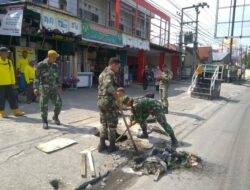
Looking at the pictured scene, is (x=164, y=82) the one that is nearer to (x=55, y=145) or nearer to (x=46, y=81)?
(x=46, y=81)

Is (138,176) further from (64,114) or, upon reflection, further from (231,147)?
(64,114)

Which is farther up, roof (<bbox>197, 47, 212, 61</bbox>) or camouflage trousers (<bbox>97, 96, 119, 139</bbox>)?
roof (<bbox>197, 47, 212, 61</bbox>)

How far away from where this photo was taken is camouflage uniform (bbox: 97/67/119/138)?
4.67 meters

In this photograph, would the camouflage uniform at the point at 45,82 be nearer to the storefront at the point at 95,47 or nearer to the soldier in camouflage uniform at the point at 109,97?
the soldier in camouflage uniform at the point at 109,97

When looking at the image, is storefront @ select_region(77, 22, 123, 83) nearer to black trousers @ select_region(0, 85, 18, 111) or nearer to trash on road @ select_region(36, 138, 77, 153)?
black trousers @ select_region(0, 85, 18, 111)

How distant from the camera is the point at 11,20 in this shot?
29.6 ft

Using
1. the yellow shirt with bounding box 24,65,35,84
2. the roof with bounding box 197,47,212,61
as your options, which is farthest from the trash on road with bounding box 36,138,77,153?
the roof with bounding box 197,47,212,61

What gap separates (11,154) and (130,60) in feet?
76.9

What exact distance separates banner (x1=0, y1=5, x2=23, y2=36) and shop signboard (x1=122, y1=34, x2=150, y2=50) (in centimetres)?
737

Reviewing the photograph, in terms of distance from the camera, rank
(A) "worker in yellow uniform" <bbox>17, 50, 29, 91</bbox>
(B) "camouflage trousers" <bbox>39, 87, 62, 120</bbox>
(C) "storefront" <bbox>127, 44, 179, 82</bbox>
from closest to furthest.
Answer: (B) "camouflage trousers" <bbox>39, 87, 62, 120</bbox>
(A) "worker in yellow uniform" <bbox>17, 50, 29, 91</bbox>
(C) "storefront" <bbox>127, 44, 179, 82</bbox>

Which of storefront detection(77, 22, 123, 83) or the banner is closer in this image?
the banner

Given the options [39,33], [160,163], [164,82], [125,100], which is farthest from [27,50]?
[160,163]

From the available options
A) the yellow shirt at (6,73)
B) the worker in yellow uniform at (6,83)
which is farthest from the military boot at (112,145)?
the yellow shirt at (6,73)

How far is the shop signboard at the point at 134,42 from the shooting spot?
51.4ft
